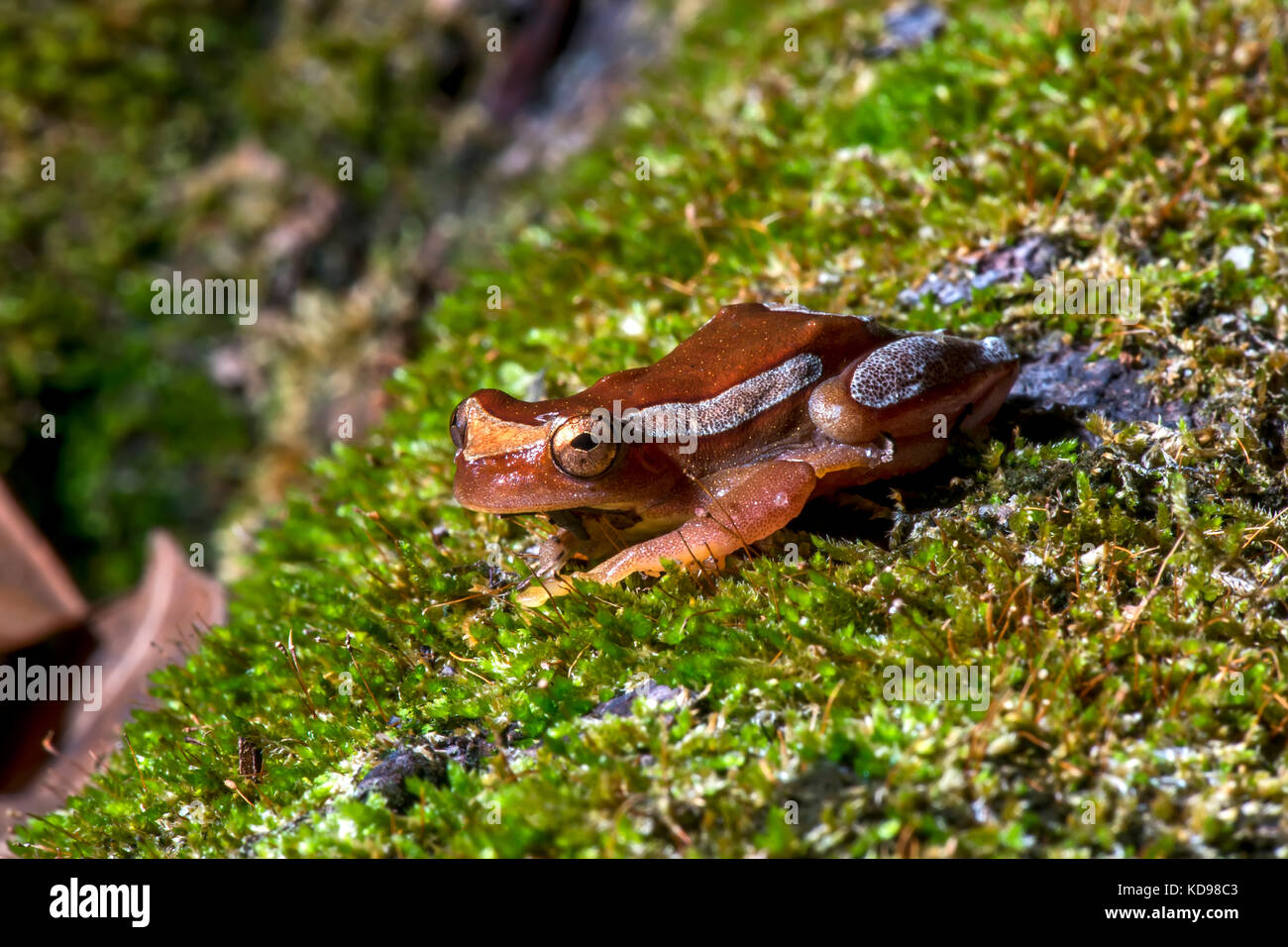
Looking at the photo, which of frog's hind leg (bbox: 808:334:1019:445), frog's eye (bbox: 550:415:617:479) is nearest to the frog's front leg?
frog's hind leg (bbox: 808:334:1019:445)

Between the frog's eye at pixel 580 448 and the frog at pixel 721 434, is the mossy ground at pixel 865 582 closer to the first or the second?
the frog at pixel 721 434

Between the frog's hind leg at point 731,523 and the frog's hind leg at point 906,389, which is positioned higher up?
the frog's hind leg at point 906,389

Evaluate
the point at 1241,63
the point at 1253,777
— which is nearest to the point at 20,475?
the point at 1253,777

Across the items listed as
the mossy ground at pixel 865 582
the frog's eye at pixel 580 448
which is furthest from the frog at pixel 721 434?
the mossy ground at pixel 865 582

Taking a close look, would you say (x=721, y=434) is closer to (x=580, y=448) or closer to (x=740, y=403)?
(x=740, y=403)

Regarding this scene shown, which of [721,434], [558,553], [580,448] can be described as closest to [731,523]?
[721,434]

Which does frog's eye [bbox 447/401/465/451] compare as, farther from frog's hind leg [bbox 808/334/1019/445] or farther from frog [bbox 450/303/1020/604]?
frog's hind leg [bbox 808/334/1019/445]

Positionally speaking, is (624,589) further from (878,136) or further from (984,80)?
(984,80)
